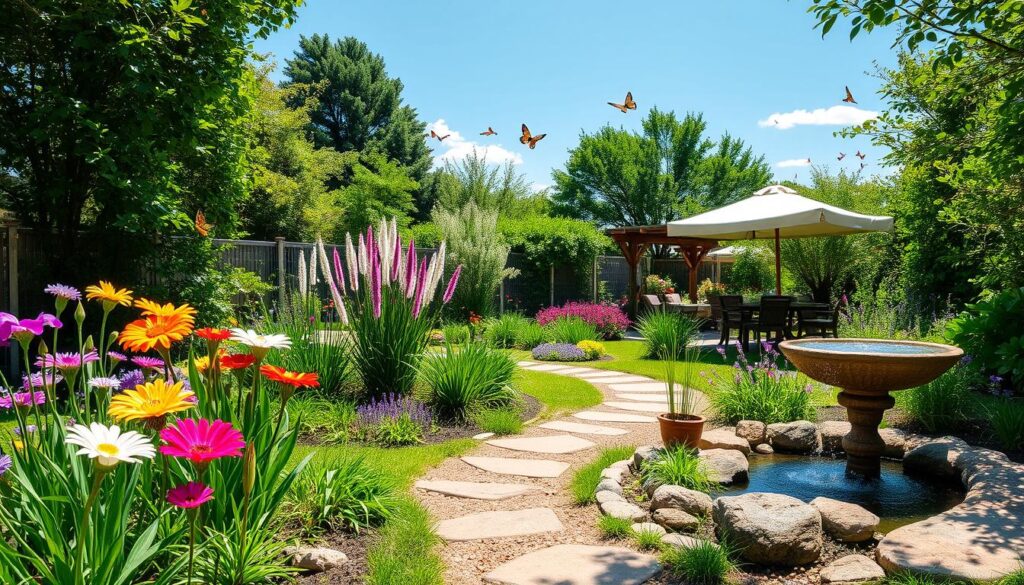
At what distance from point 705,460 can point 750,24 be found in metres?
6.55

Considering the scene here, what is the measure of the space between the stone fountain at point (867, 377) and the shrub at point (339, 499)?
2607mm

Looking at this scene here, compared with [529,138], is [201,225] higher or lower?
lower

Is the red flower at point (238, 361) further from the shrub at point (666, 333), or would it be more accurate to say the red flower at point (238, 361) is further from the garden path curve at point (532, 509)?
the shrub at point (666, 333)

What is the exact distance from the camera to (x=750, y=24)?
8.17 meters

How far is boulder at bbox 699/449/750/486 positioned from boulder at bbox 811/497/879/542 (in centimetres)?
68

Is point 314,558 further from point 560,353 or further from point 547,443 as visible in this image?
point 560,353

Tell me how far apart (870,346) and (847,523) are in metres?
2.27

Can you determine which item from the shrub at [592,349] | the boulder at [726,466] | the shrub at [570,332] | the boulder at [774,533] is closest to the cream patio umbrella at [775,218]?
the shrub at [592,349]

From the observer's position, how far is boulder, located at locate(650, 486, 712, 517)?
308 centimetres

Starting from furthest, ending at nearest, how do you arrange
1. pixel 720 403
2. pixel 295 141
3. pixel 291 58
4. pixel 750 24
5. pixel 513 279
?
pixel 291 58, pixel 295 141, pixel 513 279, pixel 750 24, pixel 720 403

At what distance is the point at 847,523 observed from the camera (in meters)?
2.87

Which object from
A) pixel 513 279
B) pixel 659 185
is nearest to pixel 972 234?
pixel 513 279

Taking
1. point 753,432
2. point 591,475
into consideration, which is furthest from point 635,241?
point 591,475

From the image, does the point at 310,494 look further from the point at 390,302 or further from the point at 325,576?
the point at 390,302
